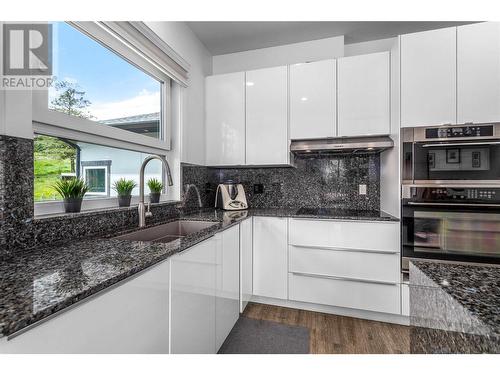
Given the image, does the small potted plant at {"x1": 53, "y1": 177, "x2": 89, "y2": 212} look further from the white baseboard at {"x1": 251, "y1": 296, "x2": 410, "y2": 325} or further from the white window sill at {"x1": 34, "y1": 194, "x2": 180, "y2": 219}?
the white baseboard at {"x1": 251, "y1": 296, "x2": 410, "y2": 325}

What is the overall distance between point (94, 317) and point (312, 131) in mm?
2088

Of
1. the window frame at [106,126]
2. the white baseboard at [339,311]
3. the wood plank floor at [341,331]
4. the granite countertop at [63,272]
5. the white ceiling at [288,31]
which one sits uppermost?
the white ceiling at [288,31]

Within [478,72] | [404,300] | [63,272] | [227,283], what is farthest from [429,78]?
[63,272]

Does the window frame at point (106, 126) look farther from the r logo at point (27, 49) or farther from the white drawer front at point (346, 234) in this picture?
the white drawer front at point (346, 234)

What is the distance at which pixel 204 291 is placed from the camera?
1287 mm

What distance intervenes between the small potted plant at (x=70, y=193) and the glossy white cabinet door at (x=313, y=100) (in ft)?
5.72

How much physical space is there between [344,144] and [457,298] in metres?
1.78

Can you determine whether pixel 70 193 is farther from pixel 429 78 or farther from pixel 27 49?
pixel 429 78

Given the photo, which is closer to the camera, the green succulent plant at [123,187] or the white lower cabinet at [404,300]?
the green succulent plant at [123,187]

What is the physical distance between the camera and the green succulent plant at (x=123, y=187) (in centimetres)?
164

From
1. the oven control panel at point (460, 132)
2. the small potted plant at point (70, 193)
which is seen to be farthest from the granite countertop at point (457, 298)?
the small potted plant at point (70, 193)
